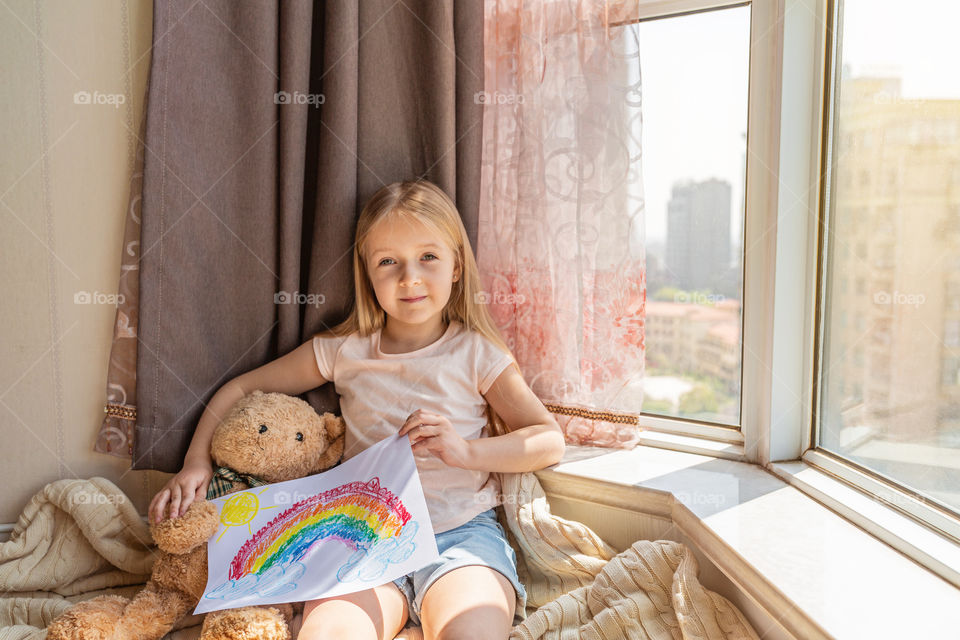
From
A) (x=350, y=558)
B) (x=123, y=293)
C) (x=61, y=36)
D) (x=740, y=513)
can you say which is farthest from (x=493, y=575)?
(x=61, y=36)

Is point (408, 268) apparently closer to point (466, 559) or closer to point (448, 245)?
point (448, 245)

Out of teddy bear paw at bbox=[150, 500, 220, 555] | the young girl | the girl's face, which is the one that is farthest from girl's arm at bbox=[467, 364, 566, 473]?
teddy bear paw at bbox=[150, 500, 220, 555]

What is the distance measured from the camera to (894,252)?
104cm

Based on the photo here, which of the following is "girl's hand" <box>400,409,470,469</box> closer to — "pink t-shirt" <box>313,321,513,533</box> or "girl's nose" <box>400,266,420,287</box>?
"pink t-shirt" <box>313,321,513,533</box>

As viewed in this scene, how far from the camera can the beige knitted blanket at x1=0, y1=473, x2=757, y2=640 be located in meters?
1.04

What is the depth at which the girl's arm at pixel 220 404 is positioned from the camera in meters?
1.16

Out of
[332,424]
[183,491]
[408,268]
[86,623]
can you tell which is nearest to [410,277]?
[408,268]

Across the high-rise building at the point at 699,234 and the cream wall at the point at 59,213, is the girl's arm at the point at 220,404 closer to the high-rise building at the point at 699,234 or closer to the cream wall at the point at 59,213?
the cream wall at the point at 59,213

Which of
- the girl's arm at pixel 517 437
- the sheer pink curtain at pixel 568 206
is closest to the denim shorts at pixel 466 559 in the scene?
the girl's arm at pixel 517 437

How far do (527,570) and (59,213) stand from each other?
121cm

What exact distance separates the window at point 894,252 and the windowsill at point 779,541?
0.14m

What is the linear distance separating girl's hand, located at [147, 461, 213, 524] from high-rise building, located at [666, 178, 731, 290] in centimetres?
108

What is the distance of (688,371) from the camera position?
149 centimetres

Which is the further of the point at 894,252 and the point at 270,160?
the point at 270,160
